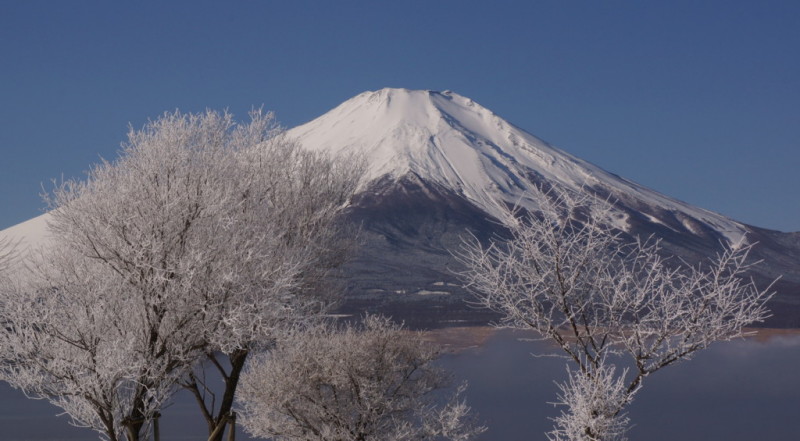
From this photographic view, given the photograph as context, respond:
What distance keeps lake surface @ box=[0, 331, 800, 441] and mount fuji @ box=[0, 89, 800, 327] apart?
9233mm

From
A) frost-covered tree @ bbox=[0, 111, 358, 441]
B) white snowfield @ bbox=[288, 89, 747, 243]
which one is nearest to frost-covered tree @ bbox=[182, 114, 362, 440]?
frost-covered tree @ bbox=[0, 111, 358, 441]

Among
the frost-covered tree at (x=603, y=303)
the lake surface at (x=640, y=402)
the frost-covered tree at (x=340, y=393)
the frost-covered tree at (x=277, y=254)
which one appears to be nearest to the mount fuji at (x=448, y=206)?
the lake surface at (x=640, y=402)

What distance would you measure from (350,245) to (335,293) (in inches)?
40.5

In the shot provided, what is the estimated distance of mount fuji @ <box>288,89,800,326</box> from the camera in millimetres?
134250

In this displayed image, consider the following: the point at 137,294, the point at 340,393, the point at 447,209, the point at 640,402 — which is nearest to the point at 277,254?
the point at 137,294

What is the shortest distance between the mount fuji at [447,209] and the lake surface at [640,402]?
9233 millimetres

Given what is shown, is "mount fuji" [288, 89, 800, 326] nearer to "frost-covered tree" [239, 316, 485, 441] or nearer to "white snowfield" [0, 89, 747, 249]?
"white snowfield" [0, 89, 747, 249]

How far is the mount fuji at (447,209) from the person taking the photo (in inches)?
5241

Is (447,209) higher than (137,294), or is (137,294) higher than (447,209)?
(447,209)

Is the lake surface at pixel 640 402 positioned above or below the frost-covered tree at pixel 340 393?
above

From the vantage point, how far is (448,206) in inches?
6122

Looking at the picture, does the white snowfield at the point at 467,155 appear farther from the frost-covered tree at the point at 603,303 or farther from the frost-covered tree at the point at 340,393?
the frost-covered tree at the point at 603,303

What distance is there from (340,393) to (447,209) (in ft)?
420

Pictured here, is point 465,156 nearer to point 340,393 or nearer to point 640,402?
point 640,402
